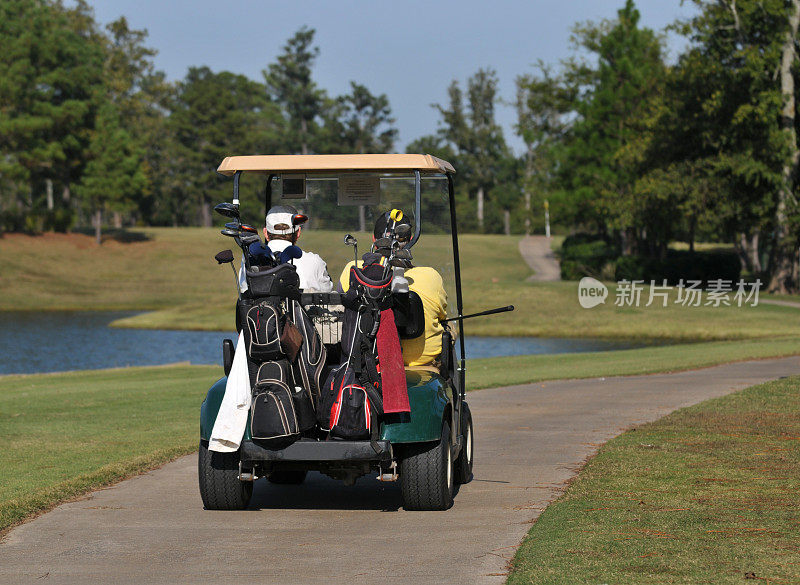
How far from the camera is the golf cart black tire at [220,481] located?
26.2 feet

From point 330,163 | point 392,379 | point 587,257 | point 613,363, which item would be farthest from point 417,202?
point 587,257

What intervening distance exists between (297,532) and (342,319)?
149 centimetres

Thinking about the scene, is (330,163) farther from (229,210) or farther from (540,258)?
(540,258)

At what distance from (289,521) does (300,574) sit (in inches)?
63.8

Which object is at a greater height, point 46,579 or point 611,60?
point 611,60

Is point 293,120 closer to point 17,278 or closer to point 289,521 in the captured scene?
point 17,278

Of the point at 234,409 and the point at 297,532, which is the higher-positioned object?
the point at 234,409

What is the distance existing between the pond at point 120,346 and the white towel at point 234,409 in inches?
932

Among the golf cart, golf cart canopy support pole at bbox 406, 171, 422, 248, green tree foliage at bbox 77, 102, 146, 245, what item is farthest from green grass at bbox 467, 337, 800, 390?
green tree foliage at bbox 77, 102, 146, 245

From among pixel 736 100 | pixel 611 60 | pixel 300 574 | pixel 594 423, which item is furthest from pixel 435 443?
pixel 611 60

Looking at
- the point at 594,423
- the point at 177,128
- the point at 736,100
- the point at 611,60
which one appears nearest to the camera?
the point at 594,423

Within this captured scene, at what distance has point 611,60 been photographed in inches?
2574

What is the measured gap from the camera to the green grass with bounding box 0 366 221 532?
927 centimetres

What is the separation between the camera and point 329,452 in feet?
24.7
